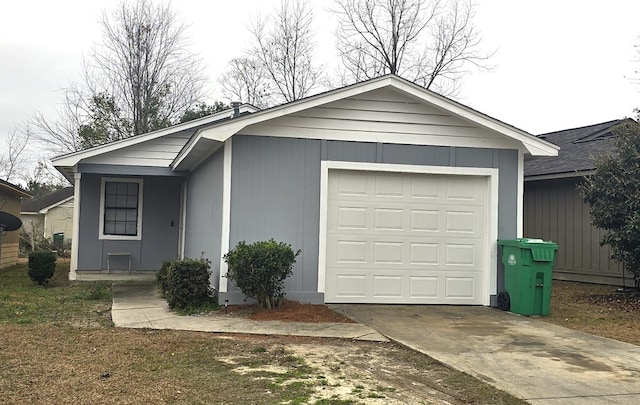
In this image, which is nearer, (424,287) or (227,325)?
(227,325)

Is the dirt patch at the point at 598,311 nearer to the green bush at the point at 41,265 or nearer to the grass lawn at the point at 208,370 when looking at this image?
the grass lawn at the point at 208,370

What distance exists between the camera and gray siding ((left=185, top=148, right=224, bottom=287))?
970cm

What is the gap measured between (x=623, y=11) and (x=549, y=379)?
13.8 metres

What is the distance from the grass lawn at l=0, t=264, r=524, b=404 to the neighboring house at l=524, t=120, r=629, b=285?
8694 mm

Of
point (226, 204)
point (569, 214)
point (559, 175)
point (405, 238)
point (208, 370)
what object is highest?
point (559, 175)

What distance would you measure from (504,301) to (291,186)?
12.5 ft

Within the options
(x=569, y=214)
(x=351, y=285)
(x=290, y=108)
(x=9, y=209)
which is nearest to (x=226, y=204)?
(x=290, y=108)

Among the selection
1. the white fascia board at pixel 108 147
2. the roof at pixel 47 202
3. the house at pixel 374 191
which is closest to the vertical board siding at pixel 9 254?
the white fascia board at pixel 108 147

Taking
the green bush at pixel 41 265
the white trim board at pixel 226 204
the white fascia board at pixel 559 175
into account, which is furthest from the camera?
the green bush at pixel 41 265

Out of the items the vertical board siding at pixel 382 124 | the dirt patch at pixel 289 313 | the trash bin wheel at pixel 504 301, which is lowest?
Result: the dirt patch at pixel 289 313

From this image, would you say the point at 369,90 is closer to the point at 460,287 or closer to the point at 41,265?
the point at 460,287

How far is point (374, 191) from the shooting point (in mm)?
9734

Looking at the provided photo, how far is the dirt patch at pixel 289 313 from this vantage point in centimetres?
831

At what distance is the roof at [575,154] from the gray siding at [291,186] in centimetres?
498
